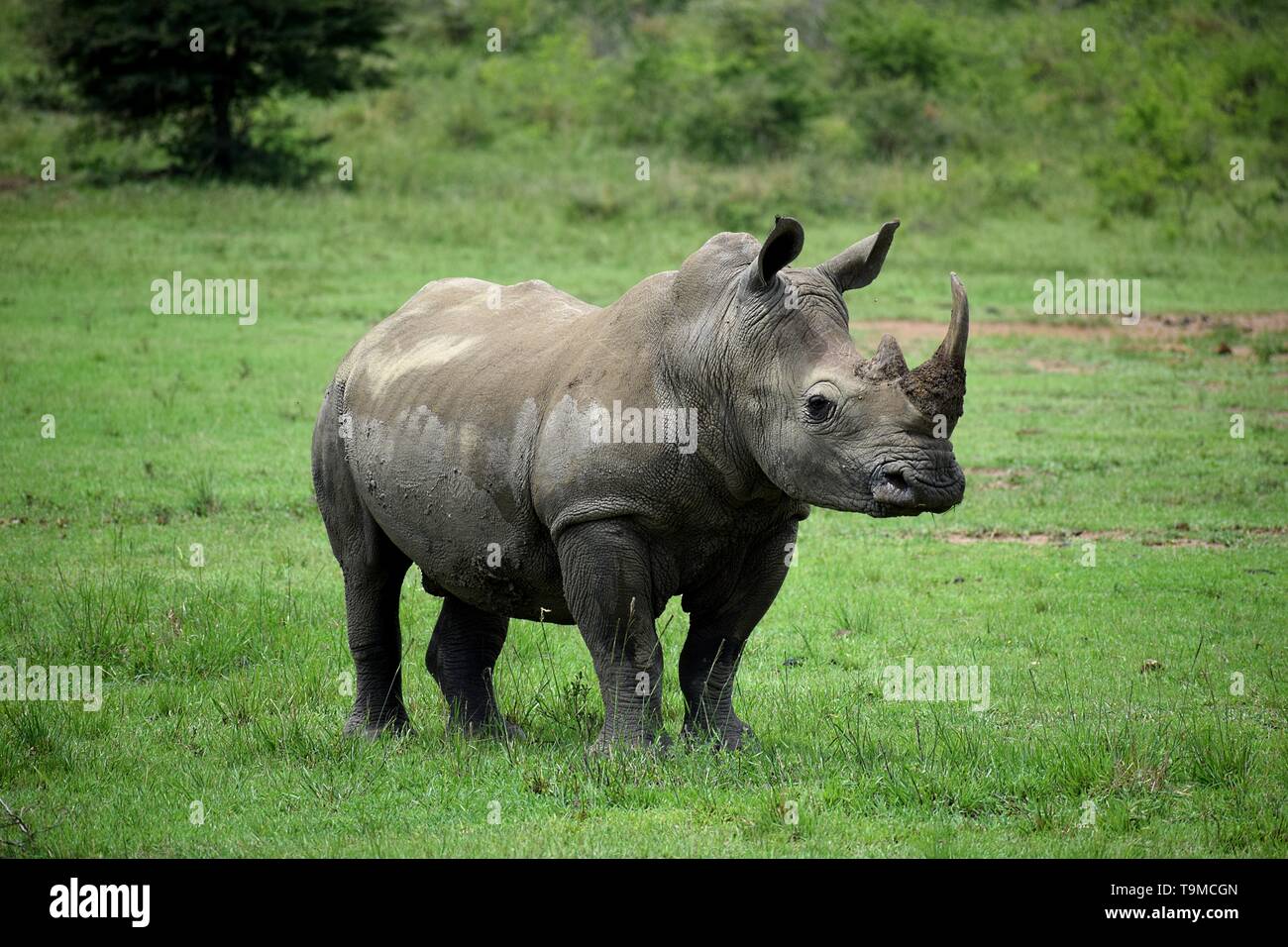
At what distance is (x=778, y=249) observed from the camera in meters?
6.09

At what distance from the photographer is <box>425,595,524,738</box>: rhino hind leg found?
24.8ft

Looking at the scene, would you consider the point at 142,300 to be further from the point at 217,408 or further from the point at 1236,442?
the point at 1236,442

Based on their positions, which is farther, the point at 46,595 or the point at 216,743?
the point at 46,595

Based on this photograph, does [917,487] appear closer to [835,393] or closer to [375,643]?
[835,393]

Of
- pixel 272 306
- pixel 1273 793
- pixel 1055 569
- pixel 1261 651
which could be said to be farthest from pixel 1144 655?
pixel 272 306

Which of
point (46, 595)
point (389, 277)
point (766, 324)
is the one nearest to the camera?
point (766, 324)

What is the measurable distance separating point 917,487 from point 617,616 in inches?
54.2

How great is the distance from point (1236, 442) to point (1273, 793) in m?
8.60

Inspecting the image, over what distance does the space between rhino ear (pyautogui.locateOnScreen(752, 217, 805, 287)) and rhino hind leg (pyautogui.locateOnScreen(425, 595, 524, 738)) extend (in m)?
2.29

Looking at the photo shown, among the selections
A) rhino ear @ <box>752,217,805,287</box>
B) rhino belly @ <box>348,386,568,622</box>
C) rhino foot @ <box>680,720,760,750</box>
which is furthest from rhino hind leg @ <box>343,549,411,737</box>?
rhino ear @ <box>752,217,805,287</box>

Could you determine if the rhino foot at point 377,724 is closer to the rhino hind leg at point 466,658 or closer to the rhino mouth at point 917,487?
the rhino hind leg at point 466,658

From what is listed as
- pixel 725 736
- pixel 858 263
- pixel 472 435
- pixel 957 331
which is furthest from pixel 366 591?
pixel 957 331

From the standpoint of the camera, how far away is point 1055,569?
35.6 ft

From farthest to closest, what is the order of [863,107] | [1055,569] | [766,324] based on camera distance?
1. [863,107]
2. [1055,569]
3. [766,324]
